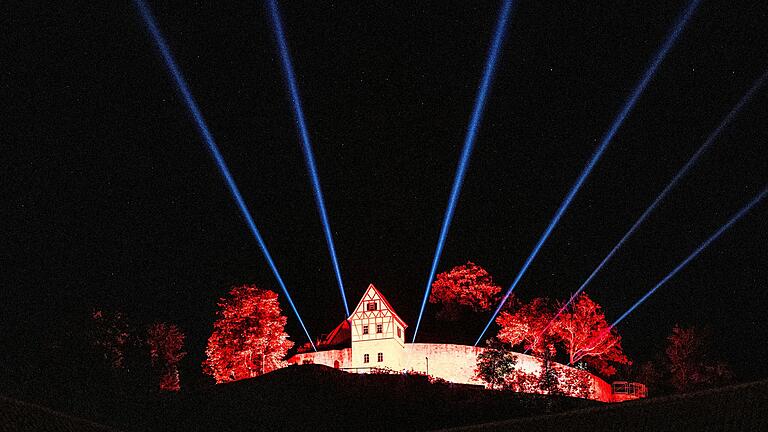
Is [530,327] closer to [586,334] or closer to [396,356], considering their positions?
[586,334]

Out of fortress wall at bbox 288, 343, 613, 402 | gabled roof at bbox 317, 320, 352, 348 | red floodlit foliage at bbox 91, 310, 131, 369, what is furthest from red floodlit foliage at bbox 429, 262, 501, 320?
red floodlit foliage at bbox 91, 310, 131, 369

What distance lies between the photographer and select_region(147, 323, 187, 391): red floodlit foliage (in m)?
53.9

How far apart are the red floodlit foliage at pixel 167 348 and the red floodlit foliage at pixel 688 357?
3222 cm

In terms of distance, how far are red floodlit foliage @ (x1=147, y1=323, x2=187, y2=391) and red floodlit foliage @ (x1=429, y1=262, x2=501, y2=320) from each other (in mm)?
18420

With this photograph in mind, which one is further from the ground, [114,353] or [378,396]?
[114,353]

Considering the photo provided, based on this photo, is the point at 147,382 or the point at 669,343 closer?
the point at 147,382

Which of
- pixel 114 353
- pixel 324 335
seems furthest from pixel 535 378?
pixel 114 353

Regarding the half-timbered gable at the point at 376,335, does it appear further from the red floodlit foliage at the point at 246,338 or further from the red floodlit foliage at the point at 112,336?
the red floodlit foliage at the point at 112,336

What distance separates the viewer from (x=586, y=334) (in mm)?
44656

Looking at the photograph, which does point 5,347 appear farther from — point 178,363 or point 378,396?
point 178,363

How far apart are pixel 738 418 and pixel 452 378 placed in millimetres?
29878

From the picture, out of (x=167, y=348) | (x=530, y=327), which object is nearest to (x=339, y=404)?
(x=530, y=327)

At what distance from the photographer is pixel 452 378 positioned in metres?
44.1

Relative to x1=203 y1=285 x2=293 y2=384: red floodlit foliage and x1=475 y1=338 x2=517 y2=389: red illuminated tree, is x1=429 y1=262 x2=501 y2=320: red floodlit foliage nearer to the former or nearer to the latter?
x1=475 y1=338 x2=517 y2=389: red illuminated tree
